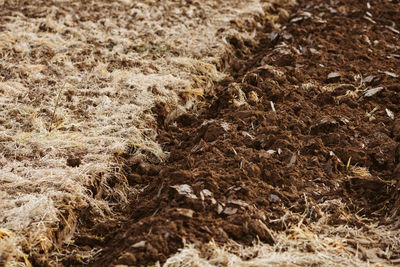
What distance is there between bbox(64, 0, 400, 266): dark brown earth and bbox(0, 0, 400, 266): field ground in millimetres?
14

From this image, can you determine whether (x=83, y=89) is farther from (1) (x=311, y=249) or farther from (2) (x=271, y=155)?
(1) (x=311, y=249)

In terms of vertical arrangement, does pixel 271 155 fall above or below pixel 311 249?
above

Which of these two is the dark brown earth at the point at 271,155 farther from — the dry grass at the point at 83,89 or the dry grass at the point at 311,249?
the dry grass at the point at 83,89

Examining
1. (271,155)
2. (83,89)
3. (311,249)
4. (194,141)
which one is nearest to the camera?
(311,249)

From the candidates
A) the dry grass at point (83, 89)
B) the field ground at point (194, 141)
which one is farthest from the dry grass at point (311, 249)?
the dry grass at point (83, 89)

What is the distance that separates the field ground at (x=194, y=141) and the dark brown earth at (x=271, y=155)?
1 cm

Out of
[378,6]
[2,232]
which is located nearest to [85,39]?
[2,232]

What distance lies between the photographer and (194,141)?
3779mm

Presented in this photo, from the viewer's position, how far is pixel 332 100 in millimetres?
4199

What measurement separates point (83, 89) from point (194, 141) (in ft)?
4.69

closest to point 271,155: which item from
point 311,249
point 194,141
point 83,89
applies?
point 194,141

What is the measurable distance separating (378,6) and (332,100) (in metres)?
3.55

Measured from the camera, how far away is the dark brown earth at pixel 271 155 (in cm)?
261

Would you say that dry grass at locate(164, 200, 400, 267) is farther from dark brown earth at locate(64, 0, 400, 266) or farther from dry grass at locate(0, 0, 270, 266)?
dry grass at locate(0, 0, 270, 266)
